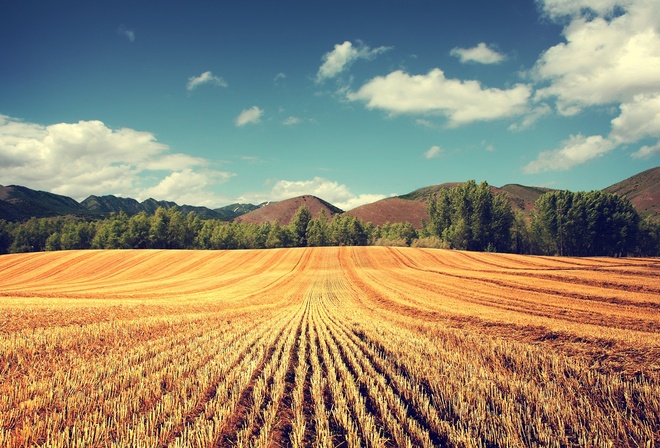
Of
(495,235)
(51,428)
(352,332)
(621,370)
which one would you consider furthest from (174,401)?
(495,235)

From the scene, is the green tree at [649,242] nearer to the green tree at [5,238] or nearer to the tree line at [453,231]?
the tree line at [453,231]

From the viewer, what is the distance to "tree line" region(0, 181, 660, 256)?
8488 cm

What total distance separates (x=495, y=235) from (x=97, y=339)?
93710 mm

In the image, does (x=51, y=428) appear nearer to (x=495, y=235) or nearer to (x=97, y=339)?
(x=97, y=339)

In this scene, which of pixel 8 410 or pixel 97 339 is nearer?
pixel 8 410

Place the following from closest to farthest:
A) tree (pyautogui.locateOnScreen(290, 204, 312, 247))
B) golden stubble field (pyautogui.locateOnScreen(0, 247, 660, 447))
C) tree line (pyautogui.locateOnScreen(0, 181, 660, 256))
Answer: golden stubble field (pyautogui.locateOnScreen(0, 247, 660, 447)) < tree line (pyautogui.locateOnScreen(0, 181, 660, 256)) < tree (pyautogui.locateOnScreen(290, 204, 312, 247))

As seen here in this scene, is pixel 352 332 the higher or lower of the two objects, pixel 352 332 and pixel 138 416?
the lower

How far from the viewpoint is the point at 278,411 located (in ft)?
19.9

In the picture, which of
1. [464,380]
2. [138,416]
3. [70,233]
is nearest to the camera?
[138,416]

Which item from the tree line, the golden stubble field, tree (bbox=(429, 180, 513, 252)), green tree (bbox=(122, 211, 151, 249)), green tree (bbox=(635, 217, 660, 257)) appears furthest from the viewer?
→ green tree (bbox=(635, 217, 660, 257))

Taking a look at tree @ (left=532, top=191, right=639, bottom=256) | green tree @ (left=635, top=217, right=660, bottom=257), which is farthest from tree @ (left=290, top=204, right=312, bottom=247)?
green tree @ (left=635, top=217, right=660, bottom=257)

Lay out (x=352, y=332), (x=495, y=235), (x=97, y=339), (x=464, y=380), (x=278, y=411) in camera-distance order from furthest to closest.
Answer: (x=495, y=235) < (x=352, y=332) < (x=97, y=339) < (x=464, y=380) < (x=278, y=411)

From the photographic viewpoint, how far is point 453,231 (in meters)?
91.6

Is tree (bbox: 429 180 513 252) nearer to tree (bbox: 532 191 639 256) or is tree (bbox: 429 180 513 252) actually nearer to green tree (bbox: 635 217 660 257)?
tree (bbox: 532 191 639 256)
